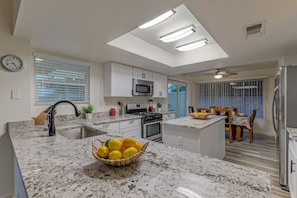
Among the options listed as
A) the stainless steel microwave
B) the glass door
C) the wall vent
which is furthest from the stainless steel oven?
the wall vent

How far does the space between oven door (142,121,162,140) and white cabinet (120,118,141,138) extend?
156mm

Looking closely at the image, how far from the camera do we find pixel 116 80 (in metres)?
3.24

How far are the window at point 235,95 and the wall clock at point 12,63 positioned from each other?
19.6ft

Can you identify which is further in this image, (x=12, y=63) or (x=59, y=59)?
(x=59, y=59)

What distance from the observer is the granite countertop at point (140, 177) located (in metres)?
0.62

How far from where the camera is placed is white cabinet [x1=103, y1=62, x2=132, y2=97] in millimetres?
3164

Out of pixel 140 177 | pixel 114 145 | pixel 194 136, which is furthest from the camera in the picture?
pixel 194 136

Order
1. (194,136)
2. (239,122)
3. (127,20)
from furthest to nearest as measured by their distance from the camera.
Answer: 1. (239,122)
2. (194,136)
3. (127,20)

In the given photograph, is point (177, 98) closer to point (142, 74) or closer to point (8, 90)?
point (142, 74)

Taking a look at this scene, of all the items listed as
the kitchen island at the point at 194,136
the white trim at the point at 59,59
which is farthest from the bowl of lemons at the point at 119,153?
the white trim at the point at 59,59

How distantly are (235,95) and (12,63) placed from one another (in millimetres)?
6191

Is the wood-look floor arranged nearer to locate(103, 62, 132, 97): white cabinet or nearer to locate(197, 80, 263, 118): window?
locate(197, 80, 263, 118): window

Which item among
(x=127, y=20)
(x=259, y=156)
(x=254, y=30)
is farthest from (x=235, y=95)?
(x=127, y=20)

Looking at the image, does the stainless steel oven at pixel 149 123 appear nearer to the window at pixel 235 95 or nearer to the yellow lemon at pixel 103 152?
the yellow lemon at pixel 103 152
